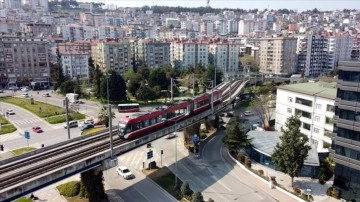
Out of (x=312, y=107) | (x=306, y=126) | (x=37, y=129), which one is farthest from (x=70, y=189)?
(x=312, y=107)

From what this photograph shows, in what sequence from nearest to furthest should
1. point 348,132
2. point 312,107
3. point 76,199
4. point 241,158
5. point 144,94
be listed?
1. point 76,199
2. point 348,132
3. point 241,158
4. point 312,107
5. point 144,94

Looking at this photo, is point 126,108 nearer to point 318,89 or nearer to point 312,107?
point 312,107

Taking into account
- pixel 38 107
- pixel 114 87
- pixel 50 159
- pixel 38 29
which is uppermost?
pixel 38 29

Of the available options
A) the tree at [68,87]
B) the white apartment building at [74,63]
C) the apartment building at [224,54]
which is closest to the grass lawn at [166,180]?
the tree at [68,87]

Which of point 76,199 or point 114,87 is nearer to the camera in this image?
point 76,199

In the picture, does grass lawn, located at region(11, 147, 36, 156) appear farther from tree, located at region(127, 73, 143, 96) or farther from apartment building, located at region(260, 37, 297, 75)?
apartment building, located at region(260, 37, 297, 75)

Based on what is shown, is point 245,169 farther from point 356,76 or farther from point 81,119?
point 81,119

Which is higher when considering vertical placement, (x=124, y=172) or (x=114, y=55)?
(x=114, y=55)

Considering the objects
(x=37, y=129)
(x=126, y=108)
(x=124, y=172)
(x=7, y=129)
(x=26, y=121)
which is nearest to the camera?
(x=124, y=172)

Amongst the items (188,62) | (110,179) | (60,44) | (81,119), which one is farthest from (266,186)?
(60,44)
